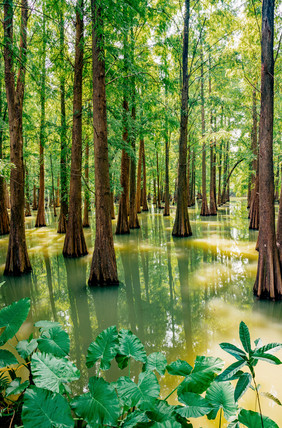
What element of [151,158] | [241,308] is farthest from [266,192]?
[151,158]

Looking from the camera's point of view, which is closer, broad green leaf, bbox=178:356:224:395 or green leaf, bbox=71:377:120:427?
green leaf, bbox=71:377:120:427

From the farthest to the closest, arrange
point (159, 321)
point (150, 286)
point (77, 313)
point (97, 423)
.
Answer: point (150, 286)
point (77, 313)
point (159, 321)
point (97, 423)

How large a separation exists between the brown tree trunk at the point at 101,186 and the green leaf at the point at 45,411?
5467 mm

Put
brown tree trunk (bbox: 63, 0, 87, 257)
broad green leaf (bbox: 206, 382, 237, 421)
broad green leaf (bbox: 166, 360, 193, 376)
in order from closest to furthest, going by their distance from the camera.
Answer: broad green leaf (bbox: 206, 382, 237, 421) < broad green leaf (bbox: 166, 360, 193, 376) < brown tree trunk (bbox: 63, 0, 87, 257)

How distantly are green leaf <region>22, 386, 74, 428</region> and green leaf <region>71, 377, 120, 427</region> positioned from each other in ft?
0.29

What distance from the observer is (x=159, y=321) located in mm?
4727

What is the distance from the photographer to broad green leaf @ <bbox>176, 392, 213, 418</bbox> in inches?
40.8

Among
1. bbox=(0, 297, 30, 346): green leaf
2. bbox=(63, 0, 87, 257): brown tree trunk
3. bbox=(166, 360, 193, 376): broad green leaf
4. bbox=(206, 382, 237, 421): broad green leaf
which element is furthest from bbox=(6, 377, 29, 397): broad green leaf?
bbox=(63, 0, 87, 257): brown tree trunk

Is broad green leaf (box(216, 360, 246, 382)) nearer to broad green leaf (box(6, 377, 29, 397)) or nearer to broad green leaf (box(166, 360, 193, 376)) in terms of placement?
broad green leaf (box(166, 360, 193, 376))

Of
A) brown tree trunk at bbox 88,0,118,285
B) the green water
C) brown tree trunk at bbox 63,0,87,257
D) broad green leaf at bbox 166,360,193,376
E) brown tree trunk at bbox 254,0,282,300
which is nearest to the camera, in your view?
broad green leaf at bbox 166,360,193,376

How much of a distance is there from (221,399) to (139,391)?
383mm

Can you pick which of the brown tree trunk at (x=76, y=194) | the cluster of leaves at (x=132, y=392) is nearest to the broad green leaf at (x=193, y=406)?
the cluster of leaves at (x=132, y=392)

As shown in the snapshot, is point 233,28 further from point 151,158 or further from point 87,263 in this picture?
point 151,158

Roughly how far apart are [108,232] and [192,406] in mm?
5531
